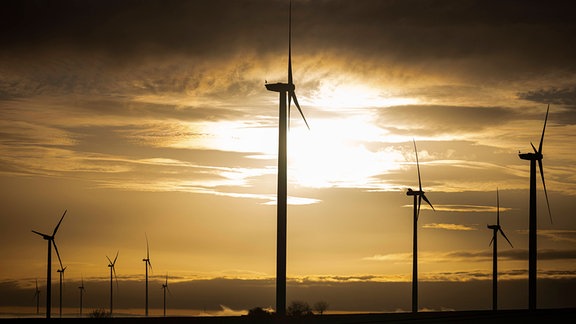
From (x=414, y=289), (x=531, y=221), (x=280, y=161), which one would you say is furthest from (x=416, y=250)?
(x=280, y=161)

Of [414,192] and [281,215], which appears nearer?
[281,215]

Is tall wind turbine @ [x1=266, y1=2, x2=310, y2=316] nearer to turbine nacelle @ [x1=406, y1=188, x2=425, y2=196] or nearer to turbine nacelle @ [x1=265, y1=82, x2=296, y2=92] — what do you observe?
turbine nacelle @ [x1=265, y1=82, x2=296, y2=92]

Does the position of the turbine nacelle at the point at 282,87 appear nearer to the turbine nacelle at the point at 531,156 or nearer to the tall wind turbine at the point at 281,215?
the tall wind turbine at the point at 281,215

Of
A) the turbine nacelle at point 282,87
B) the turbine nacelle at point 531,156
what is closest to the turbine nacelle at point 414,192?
the turbine nacelle at point 531,156

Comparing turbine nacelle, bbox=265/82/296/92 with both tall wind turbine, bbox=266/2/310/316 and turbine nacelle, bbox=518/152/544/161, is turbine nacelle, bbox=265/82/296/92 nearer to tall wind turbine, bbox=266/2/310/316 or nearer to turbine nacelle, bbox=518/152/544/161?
tall wind turbine, bbox=266/2/310/316

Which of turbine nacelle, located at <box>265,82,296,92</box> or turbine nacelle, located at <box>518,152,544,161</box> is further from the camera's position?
turbine nacelle, located at <box>518,152,544,161</box>

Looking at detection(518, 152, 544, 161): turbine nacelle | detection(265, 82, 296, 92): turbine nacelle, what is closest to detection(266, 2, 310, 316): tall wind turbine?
detection(265, 82, 296, 92): turbine nacelle

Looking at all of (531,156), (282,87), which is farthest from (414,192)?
(282,87)

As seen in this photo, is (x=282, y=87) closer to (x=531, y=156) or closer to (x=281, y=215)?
(x=281, y=215)

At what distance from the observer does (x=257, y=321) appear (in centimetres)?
8431

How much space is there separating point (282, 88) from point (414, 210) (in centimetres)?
4953

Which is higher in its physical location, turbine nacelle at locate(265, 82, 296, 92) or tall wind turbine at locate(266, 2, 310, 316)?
turbine nacelle at locate(265, 82, 296, 92)

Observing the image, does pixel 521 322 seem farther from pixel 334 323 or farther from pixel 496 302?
pixel 496 302

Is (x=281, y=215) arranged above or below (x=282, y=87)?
below
